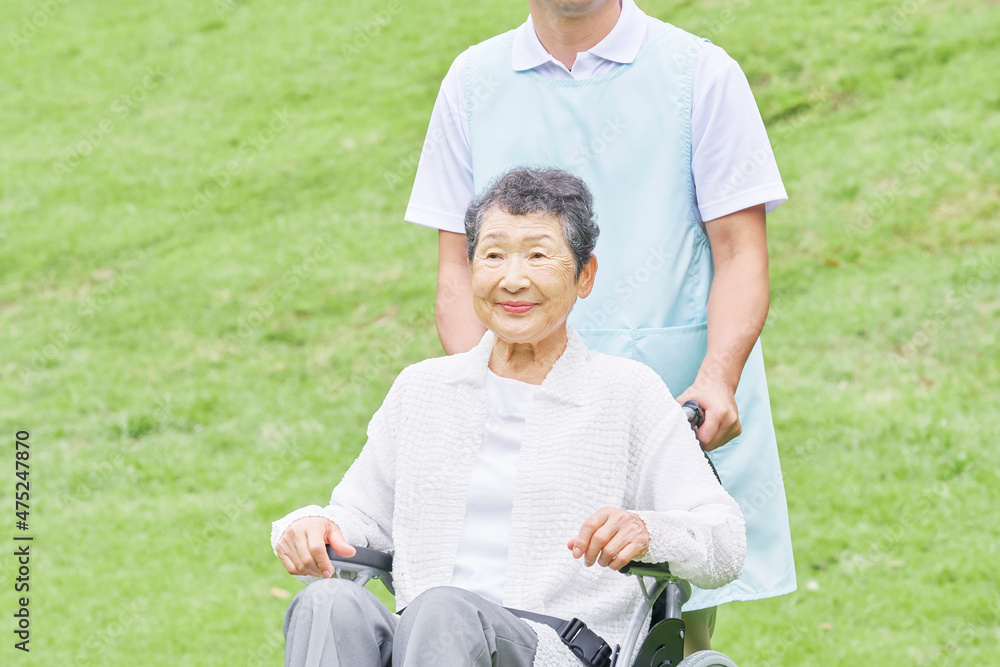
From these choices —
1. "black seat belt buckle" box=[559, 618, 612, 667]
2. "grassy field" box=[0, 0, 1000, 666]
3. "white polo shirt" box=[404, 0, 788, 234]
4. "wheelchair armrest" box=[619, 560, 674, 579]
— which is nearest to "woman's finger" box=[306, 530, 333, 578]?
"black seat belt buckle" box=[559, 618, 612, 667]

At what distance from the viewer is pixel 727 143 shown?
8.27ft

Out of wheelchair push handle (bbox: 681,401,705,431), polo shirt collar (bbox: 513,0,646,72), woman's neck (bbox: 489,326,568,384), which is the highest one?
polo shirt collar (bbox: 513,0,646,72)

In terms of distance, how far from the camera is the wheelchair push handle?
2.35 metres

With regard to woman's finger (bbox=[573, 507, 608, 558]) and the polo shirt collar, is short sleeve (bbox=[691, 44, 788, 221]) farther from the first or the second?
woman's finger (bbox=[573, 507, 608, 558])

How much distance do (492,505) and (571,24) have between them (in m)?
1.05

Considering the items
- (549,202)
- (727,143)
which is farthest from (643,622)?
(727,143)

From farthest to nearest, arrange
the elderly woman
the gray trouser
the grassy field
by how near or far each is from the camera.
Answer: the grassy field < the elderly woman < the gray trouser

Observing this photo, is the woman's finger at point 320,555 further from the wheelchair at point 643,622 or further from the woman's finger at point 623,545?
the woman's finger at point 623,545

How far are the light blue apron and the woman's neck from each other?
225 mm

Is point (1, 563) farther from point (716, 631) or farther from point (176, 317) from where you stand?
point (716, 631)

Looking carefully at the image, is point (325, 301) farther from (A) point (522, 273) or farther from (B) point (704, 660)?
(B) point (704, 660)

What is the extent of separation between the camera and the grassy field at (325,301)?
4883 mm

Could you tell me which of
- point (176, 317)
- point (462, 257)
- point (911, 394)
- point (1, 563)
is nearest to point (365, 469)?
point (462, 257)

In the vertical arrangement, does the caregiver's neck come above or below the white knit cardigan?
above
